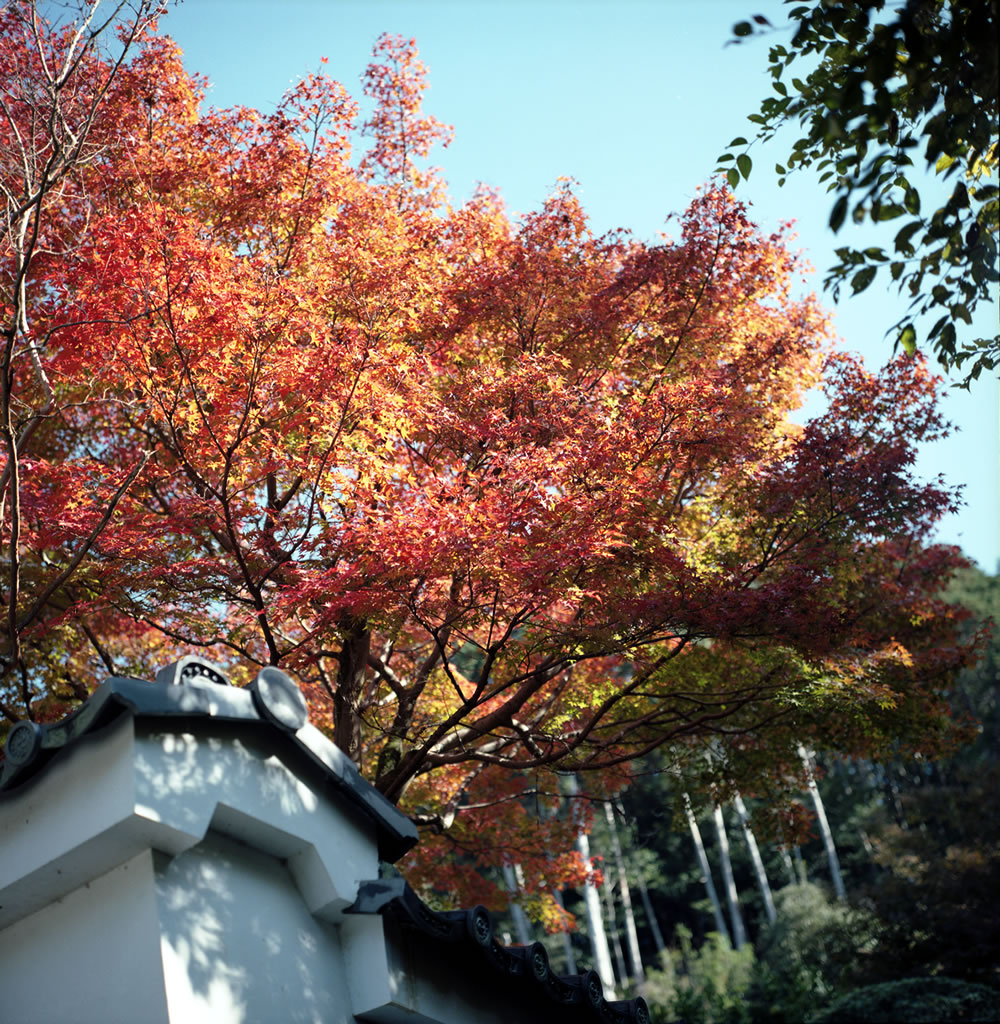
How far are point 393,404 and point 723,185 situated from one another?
5603mm

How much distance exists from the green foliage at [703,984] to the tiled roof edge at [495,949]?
19.0 metres

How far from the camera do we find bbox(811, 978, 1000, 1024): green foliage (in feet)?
61.4

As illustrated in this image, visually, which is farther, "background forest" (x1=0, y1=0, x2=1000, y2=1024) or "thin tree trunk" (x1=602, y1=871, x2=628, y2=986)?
"thin tree trunk" (x1=602, y1=871, x2=628, y2=986)

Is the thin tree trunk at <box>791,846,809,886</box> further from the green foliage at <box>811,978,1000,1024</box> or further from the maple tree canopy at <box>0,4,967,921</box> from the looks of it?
the maple tree canopy at <box>0,4,967,921</box>

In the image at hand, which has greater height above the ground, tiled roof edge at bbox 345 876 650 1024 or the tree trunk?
the tree trunk

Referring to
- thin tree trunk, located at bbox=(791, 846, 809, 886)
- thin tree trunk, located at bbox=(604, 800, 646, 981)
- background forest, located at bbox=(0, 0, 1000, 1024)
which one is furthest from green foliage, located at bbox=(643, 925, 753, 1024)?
background forest, located at bbox=(0, 0, 1000, 1024)

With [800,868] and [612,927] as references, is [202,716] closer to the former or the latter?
[800,868]

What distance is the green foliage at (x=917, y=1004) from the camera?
18703 millimetres

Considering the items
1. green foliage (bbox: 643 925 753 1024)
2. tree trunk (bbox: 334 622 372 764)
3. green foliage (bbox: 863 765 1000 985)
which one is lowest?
green foliage (bbox: 643 925 753 1024)

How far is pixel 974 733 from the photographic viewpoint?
46.4 feet

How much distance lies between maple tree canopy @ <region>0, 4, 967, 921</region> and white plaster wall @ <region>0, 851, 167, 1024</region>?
2.73 metres

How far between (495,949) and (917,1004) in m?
15.6

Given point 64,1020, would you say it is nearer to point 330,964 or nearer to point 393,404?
point 330,964

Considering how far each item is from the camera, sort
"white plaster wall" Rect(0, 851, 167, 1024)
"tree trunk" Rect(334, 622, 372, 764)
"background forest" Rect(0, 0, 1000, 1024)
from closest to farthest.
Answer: "white plaster wall" Rect(0, 851, 167, 1024) → "background forest" Rect(0, 0, 1000, 1024) → "tree trunk" Rect(334, 622, 372, 764)
